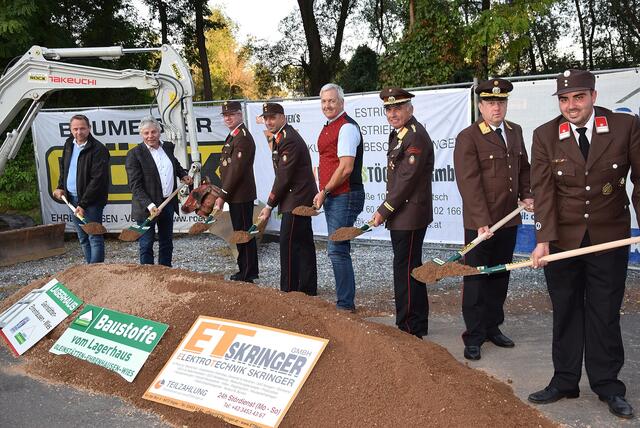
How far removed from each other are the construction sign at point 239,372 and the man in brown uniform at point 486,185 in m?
1.40

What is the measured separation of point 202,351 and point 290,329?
0.59 m

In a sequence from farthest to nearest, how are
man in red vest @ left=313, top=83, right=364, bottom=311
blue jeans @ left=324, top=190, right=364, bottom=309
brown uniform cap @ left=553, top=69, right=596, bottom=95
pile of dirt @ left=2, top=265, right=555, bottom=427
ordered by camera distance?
blue jeans @ left=324, top=190, right=364, bottom=309
man in red vest @ left=313, top=83, right=364, bottom=311
brown uniform cap @ left=553, top=69, right=596, bottom=95
pile of dirt @ left=2, top=265, right=555, bottom=427

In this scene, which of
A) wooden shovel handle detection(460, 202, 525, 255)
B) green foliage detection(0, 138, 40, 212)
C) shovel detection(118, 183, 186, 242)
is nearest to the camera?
wooden shovel handle detection(460, 202, 525, 255)

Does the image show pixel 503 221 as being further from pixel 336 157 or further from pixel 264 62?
pixel 264 62

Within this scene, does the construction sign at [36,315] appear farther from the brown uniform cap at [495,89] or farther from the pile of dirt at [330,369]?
the brown uniform cap at [495,89]

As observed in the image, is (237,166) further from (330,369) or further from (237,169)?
(330,369)

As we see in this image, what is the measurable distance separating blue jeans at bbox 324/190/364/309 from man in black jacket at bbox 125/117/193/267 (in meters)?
2.07

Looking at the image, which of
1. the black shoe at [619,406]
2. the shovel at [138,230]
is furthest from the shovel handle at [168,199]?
the black shoe at [619,406]

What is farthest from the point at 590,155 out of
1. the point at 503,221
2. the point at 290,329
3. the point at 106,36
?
the point at 106,36

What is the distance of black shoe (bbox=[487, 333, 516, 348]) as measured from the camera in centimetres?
468

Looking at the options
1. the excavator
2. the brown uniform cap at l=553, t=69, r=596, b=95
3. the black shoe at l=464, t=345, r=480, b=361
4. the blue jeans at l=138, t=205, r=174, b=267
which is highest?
the excavator

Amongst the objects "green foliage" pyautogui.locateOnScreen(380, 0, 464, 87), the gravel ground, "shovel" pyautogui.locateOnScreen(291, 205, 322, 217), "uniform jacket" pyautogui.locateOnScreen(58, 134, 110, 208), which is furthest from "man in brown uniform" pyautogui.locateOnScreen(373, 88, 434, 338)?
"green foliage" pyautogui.locateOnScreen(380, 0, 464, 87)

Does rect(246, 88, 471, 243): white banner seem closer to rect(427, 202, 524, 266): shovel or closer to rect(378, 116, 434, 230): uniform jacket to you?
rect(378, 116, 434, 230): uniform jacket

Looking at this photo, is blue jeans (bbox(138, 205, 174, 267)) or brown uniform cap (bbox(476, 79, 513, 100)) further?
blue jeans (bbox(138, 205, 174, 267))
